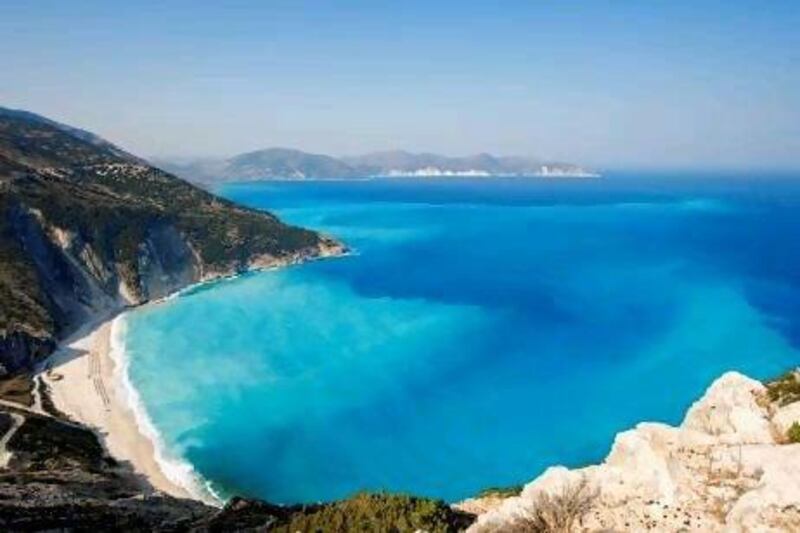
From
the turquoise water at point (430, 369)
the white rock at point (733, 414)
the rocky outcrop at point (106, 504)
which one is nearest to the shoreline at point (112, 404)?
the turquoise water at point (430, 369)

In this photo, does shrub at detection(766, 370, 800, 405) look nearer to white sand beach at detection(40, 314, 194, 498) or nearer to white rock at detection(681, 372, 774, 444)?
white rock at detection(681, 372, 774, 444)

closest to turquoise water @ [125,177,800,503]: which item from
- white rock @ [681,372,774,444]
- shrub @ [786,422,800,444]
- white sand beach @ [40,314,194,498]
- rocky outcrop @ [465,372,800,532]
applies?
white sand beach @ [40,314,194,498]

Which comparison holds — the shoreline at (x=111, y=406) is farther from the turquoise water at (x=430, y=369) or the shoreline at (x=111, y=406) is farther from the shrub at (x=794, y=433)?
the shrub at (x=794, y=433)

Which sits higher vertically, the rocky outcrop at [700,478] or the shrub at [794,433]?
the shrub at [794,433]

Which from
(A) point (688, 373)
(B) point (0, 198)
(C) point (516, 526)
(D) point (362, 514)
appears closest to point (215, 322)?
(B) point (0, 198)

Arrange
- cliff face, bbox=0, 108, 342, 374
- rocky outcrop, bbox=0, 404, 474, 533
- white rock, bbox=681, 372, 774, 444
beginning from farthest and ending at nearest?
cliff face, bbox=0, 108, 342, 374
rocky outcrop, bbox=0, 404, 474, 533
white rock, bbox=681, 372, 774, 444

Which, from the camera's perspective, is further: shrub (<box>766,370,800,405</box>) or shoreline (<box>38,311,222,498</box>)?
shoreline (<box>38,311,222,498</box>)
